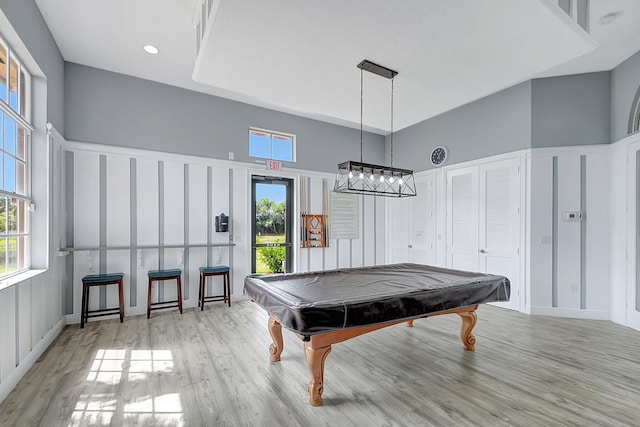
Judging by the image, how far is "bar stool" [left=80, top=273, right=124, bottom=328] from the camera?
3646mm

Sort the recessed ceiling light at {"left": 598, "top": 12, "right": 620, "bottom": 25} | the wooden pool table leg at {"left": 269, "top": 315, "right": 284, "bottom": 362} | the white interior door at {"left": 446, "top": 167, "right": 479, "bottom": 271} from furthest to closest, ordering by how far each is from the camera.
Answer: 1. the white interior door at {"left": 446, "top": 167, "right": 479, "bottom": 271}
2. the recessed ceiling light at {"left": 598, "top": 12, "right": 620, "bottom": 25}
3. the wooden pool table leg at {"left": 269, "top": 315, "right": 284, "bottom": 362}

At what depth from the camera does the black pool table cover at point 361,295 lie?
74.8 inches

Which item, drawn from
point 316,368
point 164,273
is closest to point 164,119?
point 164,273

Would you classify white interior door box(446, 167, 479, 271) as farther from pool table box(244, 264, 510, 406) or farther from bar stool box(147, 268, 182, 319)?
bar stool box(147, 268, 182, 319)

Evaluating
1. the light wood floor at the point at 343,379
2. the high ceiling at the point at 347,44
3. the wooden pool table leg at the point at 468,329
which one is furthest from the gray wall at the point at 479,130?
the wooden pool table leg at the point at 468,329

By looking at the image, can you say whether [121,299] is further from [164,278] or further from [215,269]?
[215,269]

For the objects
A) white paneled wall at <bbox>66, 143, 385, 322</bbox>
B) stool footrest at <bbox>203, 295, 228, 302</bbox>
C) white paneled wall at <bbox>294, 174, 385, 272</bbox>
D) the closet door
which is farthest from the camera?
white paneled wall at <bbox>294, 174, 385, 272</bbox>

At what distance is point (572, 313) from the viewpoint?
4.07 m

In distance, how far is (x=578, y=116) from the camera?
13.4ft

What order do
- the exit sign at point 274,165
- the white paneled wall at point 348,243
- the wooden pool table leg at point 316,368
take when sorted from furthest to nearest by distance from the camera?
1. the white paneled wall at point 348,243
2. the exit sign at point 274,165
3. the wooden pool table leg at point 316,368

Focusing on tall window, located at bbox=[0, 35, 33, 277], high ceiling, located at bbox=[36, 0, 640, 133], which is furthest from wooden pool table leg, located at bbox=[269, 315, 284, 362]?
high ceiling, located at bbox=[36, 0, 640, 133]

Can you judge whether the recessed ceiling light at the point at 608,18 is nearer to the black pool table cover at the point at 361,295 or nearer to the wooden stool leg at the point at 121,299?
the black pool table cover at the point at 361,295

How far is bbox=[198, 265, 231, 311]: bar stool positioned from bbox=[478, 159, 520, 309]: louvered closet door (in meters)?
4.05

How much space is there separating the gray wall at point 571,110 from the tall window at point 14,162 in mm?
5905
